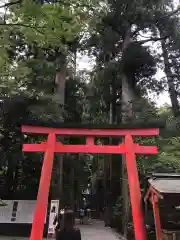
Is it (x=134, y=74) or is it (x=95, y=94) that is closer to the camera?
(x=134, y=74)

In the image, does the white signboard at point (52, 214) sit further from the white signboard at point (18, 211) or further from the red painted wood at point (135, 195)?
the red painted wood at point (135, 195)

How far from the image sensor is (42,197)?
926cm

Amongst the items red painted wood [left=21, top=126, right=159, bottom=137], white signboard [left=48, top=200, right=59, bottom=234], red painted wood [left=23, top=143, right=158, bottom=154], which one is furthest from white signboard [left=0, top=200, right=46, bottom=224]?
red painted wood [left=21, top=126, right=159, bottom=137]

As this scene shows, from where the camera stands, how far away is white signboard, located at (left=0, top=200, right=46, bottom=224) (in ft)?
41.8

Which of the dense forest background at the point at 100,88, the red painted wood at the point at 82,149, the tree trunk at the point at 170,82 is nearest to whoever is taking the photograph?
the red painted wood at the point at 82,149

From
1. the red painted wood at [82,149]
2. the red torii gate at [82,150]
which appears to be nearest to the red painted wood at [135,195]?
the red torii gate at [82,150]

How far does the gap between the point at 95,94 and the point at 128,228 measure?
9359 millimetres

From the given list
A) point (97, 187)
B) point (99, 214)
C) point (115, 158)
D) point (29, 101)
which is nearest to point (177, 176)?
point (29, 101)

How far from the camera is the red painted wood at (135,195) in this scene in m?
8.66

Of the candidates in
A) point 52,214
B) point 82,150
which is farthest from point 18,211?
point 82,150

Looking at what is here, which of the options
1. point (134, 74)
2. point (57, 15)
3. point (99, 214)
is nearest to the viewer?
point (57, 15)

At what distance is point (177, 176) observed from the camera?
26.8 feet

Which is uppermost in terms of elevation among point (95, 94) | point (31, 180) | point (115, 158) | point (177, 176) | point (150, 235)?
point (95, 94)

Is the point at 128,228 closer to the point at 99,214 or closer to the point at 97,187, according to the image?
the point at 99,214
